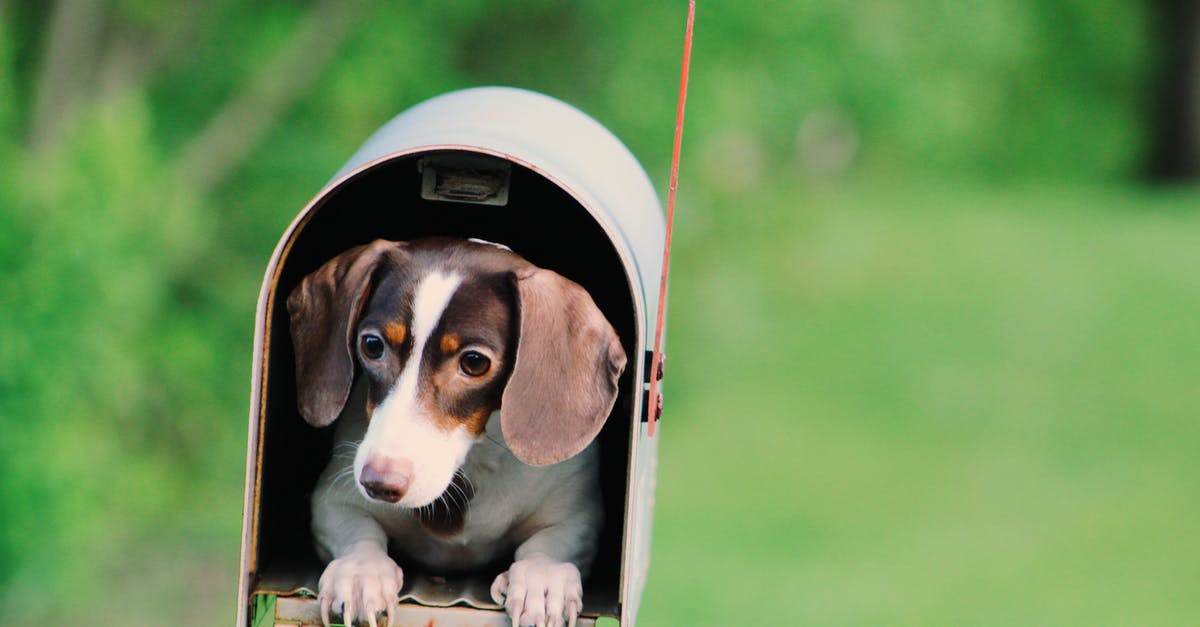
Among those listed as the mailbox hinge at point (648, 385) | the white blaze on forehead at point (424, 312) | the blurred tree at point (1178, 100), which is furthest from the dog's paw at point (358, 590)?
the blurred tree at point (1178, 100)

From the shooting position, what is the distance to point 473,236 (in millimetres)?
3740

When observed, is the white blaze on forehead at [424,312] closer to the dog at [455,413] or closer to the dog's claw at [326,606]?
the dog at [455,413]

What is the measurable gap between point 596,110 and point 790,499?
11.9ft

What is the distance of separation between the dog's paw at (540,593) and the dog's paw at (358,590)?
0.71 ft

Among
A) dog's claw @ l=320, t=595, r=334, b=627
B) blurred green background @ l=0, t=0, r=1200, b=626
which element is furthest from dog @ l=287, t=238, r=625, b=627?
blurred green background @ l=0, t=0, r=1200, b=626

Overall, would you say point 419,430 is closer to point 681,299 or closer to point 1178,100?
point 681,299

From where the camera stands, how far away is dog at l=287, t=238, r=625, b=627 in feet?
9.66

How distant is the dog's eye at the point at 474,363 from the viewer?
3.08 m

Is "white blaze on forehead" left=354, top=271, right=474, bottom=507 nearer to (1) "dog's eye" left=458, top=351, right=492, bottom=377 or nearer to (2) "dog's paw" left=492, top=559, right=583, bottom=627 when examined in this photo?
(1) "dog's eye" left=458, top=351, right=492, bottom=377

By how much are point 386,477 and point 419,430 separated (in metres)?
0.14

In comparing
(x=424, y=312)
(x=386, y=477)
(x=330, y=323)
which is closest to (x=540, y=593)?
(x=386, y=477)

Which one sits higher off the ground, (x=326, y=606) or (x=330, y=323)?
(x=330, y=323)

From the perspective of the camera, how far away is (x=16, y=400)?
244 inches

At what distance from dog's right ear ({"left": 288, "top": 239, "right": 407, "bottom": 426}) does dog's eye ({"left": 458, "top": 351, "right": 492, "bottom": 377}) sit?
0.82 feet
